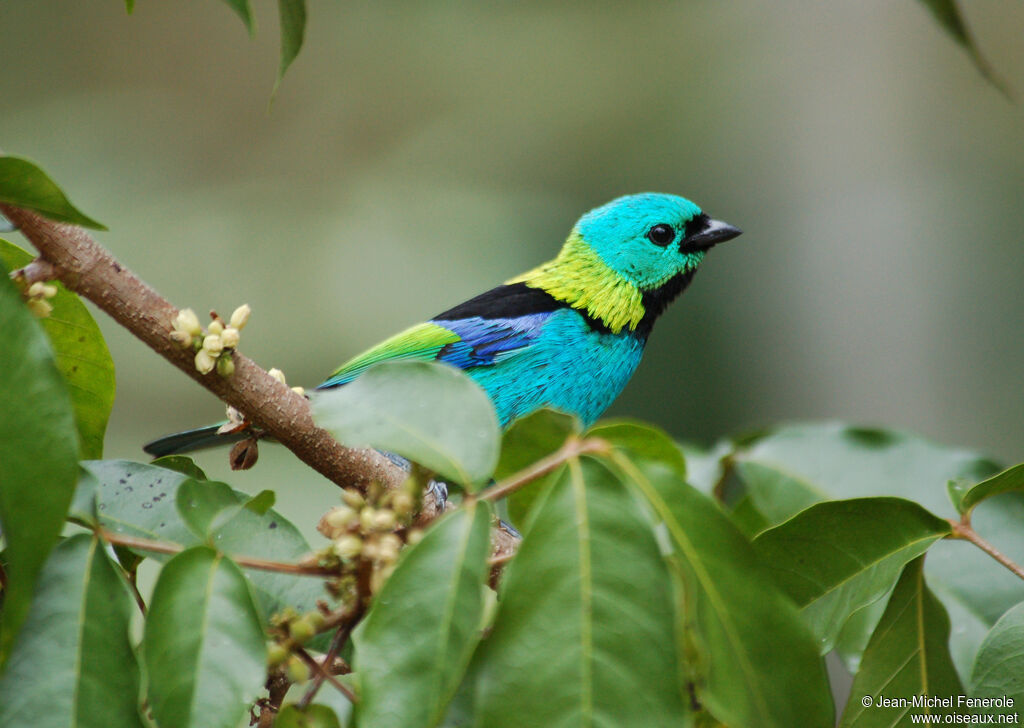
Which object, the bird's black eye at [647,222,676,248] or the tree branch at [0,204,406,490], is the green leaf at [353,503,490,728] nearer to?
the tree branch at [0,204,406,490]

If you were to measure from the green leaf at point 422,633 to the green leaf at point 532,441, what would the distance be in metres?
0.17

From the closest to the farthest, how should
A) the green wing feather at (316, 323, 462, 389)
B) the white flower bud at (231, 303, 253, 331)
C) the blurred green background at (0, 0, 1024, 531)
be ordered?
the white flower bud at (231, 303, 253, 331) < the green wing feather at (316, 323, 462, 389) < the blurred green background at (0, 0, 1024, 531)

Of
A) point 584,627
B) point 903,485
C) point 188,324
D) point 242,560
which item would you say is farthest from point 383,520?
point 903,485

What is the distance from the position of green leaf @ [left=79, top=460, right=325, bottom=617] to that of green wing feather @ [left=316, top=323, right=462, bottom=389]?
1.57 metres

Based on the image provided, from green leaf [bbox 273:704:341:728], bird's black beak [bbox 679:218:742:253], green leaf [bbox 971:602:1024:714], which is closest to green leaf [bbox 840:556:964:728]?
green leaf [bbox 971:602:1024:714]

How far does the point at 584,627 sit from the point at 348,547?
310 millimetres

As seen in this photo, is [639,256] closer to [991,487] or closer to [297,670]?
[991,487]

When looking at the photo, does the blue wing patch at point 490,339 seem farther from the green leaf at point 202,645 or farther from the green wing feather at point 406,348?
the green leaf at point 202,645

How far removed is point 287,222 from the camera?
29.4 ft

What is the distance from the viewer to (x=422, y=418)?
3.79 ft

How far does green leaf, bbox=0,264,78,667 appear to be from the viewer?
103 cm

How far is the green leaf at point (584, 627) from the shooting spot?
100cm

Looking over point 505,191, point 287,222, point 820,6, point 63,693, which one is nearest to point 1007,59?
point 820,6

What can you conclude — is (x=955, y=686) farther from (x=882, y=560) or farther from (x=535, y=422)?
(x=535, y=422)
